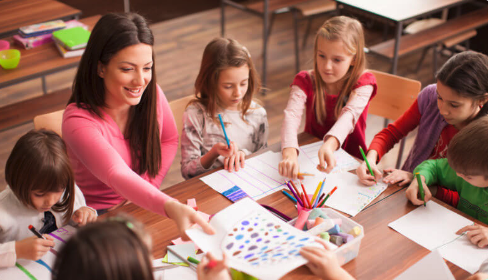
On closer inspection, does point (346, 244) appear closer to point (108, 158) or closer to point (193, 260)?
point (193, 260)

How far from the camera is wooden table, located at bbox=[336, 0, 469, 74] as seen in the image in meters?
2.88

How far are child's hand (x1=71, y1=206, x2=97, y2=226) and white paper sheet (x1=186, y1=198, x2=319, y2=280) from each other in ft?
1.37

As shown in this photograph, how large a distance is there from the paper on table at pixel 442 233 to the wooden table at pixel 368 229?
2 centimetres

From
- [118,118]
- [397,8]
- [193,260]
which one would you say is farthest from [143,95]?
[397,8]

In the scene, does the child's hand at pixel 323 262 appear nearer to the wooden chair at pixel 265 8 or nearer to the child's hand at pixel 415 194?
the child's hand at pixel 415 194

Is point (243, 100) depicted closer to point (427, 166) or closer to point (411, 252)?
point (427, 166)

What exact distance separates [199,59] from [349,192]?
2.97 meters

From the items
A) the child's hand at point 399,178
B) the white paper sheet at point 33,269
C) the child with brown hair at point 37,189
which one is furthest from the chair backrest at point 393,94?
the white paper sheet at point 33,269

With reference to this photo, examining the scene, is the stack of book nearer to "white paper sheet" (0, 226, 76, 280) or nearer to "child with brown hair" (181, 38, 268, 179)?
"child with brown hair" (181, 38, 268, 179)

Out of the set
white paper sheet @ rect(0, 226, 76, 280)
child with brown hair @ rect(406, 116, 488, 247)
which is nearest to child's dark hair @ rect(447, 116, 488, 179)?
child with brown hair @ rect(406, 116, 488, 247)

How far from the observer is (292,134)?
1677 mm

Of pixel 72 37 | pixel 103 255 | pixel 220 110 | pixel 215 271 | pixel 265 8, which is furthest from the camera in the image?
pixel 265 8

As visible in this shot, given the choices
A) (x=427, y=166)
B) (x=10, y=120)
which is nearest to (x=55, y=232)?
(x=427, y=166)

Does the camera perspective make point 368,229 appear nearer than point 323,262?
No
